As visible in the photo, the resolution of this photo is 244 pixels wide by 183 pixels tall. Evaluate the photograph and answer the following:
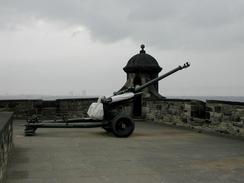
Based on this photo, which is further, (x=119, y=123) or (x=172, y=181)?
(x=119, y=123)

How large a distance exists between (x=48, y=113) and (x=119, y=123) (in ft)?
16.2

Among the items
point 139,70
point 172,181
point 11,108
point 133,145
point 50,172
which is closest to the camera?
point 172,181

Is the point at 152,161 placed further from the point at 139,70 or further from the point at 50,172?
the point at 139,70

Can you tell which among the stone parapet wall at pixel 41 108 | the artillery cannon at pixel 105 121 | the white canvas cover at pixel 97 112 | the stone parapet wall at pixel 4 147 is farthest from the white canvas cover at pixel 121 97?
the stone parapet wall at pixel 41 108

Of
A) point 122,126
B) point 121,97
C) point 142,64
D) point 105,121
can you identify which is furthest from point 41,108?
point 122,126

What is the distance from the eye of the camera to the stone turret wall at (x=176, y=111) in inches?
368

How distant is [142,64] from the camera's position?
14773mm

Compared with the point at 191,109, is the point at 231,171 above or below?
below

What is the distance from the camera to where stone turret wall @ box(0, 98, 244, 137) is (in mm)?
9359

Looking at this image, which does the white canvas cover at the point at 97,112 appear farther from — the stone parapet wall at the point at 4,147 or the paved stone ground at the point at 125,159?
the stone parapet wall at the point at 4,147

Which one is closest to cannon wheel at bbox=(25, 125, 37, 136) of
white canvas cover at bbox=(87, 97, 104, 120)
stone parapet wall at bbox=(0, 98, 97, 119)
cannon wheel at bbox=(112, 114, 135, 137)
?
white canvas cover at bbox=(87, 97, 104, 120)

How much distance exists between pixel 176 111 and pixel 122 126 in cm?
320

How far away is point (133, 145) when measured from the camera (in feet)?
25.5

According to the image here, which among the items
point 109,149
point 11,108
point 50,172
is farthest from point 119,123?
point 11,108
